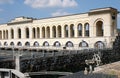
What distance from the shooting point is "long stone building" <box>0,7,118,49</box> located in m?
59.0

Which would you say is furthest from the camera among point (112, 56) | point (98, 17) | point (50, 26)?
point (50, 26)

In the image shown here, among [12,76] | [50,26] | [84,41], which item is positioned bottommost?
[12,76]

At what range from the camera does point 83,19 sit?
210 feet

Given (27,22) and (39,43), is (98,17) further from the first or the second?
(27,22)

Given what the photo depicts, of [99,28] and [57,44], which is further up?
[99,28]

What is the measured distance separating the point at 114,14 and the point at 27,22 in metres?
33.6

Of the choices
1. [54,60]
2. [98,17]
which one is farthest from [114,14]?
[54,60]

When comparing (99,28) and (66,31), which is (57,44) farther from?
(99,28)

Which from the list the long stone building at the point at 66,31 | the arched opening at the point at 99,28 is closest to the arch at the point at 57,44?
Result: the long stone building at the point at 66,31

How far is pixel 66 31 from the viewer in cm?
7319

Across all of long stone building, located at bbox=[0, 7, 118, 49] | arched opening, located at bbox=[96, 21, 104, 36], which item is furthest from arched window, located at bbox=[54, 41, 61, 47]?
arched opening, located at bbox=[96, 21, 104, 36]

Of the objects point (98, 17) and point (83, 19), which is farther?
point (83, 19)

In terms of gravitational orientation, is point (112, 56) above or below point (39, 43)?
below

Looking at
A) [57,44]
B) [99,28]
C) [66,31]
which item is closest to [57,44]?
[57,44]
